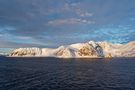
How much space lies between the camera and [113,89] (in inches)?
2704

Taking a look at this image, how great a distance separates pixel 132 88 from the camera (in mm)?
69188

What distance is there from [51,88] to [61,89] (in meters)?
3.48

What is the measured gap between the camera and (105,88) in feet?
229

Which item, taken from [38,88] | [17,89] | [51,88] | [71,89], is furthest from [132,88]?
[17,89]

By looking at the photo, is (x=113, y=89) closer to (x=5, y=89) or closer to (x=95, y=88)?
(x=95, y=88)

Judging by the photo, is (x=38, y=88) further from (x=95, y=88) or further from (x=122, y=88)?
(x=122, y=88)

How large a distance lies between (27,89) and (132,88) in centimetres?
3410

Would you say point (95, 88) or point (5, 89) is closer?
point (5, 89)

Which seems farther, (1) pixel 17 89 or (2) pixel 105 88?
(2) pixel 105 88

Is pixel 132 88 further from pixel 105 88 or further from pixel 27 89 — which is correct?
pixel 27 89

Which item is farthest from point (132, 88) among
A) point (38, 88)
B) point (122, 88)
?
point (38, 88)

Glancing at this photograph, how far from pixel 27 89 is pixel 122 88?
1225 inches

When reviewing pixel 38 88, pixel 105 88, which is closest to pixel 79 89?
pixel 105 88

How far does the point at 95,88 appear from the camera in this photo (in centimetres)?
7006
